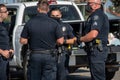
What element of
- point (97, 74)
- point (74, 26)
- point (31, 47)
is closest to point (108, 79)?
point (74, 26)

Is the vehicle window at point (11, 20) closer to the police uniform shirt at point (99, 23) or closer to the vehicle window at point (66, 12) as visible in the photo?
the vehicle window at point (66, 12)

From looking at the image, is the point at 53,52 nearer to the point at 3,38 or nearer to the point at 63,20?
the point at 3,38

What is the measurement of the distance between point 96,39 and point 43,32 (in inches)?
41.6

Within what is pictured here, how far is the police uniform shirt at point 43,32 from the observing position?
7.02 m

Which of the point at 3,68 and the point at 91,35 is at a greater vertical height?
the point at 91,35

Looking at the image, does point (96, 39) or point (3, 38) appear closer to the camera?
point (3, 38)

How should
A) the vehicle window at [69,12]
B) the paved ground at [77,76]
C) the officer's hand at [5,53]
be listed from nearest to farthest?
→ the officer's hand at [5,53] < the vehicle window at [69,12] < the paved ground at [77,76]

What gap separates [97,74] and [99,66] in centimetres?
13

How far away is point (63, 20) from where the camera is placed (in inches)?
428

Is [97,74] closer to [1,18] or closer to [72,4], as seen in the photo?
[1,18]

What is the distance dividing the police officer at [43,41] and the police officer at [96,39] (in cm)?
71

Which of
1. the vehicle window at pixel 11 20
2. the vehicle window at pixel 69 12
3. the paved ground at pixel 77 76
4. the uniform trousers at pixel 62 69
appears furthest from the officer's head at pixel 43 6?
the paved ground at pixel 77 76

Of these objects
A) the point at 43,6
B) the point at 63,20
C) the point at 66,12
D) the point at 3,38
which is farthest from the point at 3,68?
the point at 66,12

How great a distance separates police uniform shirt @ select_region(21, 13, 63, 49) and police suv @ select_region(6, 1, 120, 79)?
5.01 ft
